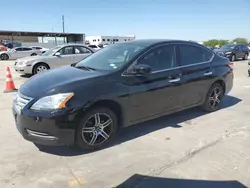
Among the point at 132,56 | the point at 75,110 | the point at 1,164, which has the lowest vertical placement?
the point at 1,164

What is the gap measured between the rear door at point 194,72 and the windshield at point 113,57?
1.00m

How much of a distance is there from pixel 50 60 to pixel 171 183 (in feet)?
31.9

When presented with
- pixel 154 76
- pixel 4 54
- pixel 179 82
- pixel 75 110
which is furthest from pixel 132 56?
pixel 4 54

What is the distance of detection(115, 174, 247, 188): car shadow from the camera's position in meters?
2.97

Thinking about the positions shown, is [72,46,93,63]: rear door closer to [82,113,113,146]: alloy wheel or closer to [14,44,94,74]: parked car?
[14,44,94,74]: parked car

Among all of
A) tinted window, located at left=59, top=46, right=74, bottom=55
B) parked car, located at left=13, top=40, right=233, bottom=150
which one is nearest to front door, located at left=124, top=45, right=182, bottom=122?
parked car, located at left=13, top=40, right=233, bottom=150

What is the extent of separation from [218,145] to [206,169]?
0.88 meters

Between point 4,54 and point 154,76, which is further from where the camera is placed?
point 4,54

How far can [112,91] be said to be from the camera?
388cm

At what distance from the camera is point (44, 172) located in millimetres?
3285

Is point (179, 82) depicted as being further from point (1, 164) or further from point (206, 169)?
point (1, 164)

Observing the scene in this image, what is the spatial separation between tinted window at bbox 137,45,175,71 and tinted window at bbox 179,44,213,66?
0.27 metres

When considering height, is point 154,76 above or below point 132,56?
below

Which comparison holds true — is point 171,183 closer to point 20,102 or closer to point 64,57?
point 20,102
